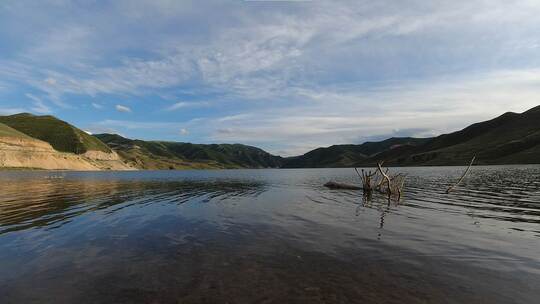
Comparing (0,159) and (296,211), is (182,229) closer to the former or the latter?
(296,211)

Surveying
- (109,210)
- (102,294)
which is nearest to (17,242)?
(102,294)

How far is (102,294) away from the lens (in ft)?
36.1

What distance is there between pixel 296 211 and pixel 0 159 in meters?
216

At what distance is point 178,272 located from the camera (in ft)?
44.1

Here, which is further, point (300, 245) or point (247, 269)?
point (300, 245)

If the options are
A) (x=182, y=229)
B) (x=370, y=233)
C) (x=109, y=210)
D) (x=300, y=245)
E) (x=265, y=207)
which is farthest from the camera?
(x=265, y=207)

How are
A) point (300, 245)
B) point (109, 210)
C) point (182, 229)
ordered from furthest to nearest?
point (109, 210)
point (182, 229)
point (300, 245)

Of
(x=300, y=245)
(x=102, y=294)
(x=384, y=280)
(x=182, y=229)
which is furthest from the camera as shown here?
(x=182, y=229)

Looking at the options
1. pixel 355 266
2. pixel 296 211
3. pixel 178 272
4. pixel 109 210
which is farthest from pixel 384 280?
pixel 109 210

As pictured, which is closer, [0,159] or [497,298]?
[497,298]

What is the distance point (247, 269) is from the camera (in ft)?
45.8

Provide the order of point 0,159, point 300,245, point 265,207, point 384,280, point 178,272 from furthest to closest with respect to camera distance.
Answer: point 0,159
point 265,207
point 300,245
point 178,272
point 384,280

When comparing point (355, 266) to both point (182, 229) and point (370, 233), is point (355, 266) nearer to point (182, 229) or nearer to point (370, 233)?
point (370, 233)

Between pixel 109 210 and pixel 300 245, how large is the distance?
2250 cm
